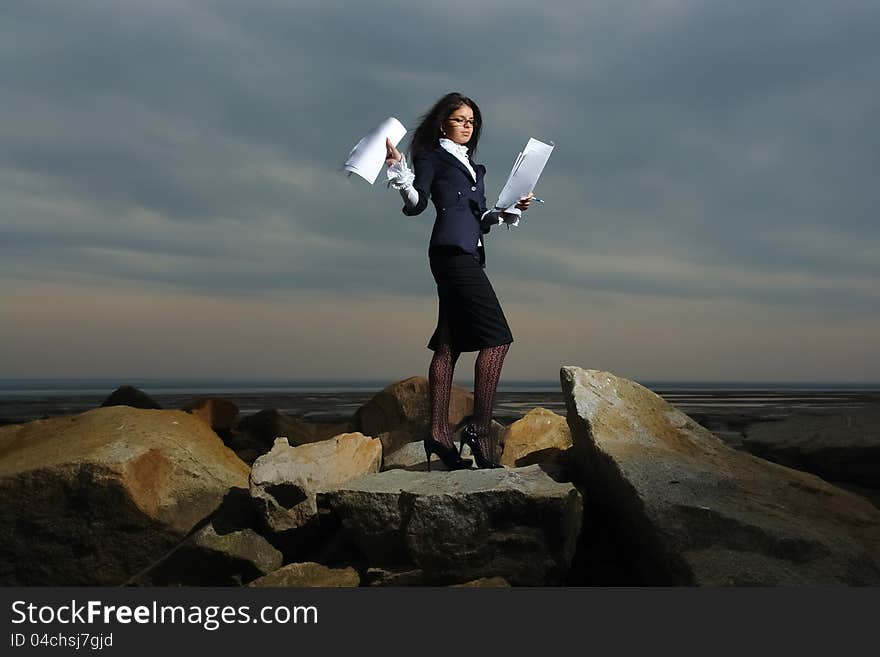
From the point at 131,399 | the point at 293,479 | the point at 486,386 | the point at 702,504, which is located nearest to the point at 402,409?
the point at 486,386

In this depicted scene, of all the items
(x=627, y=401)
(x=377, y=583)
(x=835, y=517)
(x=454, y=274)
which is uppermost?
(x=454, y=274)

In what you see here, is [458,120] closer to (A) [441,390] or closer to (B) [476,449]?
(A) [441,390]

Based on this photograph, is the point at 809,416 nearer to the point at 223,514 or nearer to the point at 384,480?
the point at 384,480

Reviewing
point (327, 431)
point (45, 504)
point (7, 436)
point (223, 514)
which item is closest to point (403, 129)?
point (223, 514)

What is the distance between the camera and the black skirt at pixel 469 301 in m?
5.30

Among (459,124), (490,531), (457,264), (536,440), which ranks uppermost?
(459,124)

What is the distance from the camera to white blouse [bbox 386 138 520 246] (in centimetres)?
509

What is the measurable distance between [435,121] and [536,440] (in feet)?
9.15

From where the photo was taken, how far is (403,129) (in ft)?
16.8

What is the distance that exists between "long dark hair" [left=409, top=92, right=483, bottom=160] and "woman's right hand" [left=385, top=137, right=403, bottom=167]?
1.52 ft

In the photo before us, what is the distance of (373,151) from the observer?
4992 millimetres

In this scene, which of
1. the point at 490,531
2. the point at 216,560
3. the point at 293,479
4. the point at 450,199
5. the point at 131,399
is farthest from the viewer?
the point at 131,399

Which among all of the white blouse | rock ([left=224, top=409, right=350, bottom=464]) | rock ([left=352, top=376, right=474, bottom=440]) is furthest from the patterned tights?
rock ([left=224, top=409, right=350, bottom=464])

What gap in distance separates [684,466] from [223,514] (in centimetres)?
291
